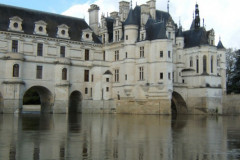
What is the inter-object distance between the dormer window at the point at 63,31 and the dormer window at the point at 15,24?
17.9 feet

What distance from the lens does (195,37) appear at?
168ft

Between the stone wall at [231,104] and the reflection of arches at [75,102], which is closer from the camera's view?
the reflection of arches at [75,102]

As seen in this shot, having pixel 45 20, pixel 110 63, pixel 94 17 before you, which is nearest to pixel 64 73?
pixel 110 63

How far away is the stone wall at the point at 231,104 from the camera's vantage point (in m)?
50.8

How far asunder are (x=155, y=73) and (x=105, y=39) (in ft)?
37.6

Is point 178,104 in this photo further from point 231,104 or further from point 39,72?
point 39,72

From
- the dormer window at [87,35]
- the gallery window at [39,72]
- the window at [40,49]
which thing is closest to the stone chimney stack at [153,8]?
the dormer window at [87,35]

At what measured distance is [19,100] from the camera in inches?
1662

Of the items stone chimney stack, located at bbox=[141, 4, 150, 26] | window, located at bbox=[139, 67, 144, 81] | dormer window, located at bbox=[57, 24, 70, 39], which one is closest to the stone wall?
window, located at bbox=[139, 67, 144, 81]

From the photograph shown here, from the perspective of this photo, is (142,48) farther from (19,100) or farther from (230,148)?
(230,148)

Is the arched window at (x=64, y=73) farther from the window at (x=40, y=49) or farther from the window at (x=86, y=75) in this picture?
the window at (x=86, y=75)

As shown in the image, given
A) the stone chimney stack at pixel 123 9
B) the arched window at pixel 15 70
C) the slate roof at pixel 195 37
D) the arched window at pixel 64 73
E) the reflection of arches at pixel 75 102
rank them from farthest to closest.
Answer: the stone chimney stack at pixel 123 9
the reflection of arches at pixel 75 102
the slate roof at pixel 195 37
the arched window at pixel 64 73
the arched window at pixel 15 70

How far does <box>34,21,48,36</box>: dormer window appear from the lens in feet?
153

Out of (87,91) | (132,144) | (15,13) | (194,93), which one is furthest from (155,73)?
(132,144)
